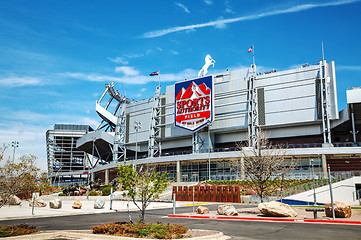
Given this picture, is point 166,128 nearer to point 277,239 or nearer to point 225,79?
point 225,79

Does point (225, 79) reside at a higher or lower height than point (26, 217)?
higher

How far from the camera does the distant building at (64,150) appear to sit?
127688 mm

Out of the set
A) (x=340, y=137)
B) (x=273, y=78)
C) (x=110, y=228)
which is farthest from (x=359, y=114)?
(x=110, y=228)

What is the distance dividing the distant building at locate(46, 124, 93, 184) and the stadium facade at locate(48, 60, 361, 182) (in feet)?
Answer: 188

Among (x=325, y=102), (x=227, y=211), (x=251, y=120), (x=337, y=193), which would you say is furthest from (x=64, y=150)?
(x=227, y=211)

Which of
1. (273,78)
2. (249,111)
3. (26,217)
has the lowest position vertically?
(26,217)

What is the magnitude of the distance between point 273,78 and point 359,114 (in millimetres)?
17326

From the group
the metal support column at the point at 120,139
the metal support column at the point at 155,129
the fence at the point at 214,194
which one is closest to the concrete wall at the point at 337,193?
the fence at the point at 214,194

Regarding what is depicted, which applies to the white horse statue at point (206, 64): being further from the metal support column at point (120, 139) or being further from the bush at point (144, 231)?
the bush at point (144, 231)

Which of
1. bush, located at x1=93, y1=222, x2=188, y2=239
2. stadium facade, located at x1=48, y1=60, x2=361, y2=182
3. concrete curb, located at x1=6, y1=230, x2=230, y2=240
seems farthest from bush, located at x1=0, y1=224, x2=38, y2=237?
stadium facade, located at x1=48, y1=60, x2=361, y2=182

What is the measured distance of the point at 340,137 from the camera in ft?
224

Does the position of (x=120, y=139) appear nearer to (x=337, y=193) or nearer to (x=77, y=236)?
(x=337, y=193)

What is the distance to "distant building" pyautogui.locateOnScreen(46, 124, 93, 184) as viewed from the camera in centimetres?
12769

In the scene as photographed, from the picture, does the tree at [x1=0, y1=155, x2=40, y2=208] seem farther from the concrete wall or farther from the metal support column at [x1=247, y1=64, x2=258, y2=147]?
the metal support column at [x1=247, y1=64, x2=258, y2=147]
